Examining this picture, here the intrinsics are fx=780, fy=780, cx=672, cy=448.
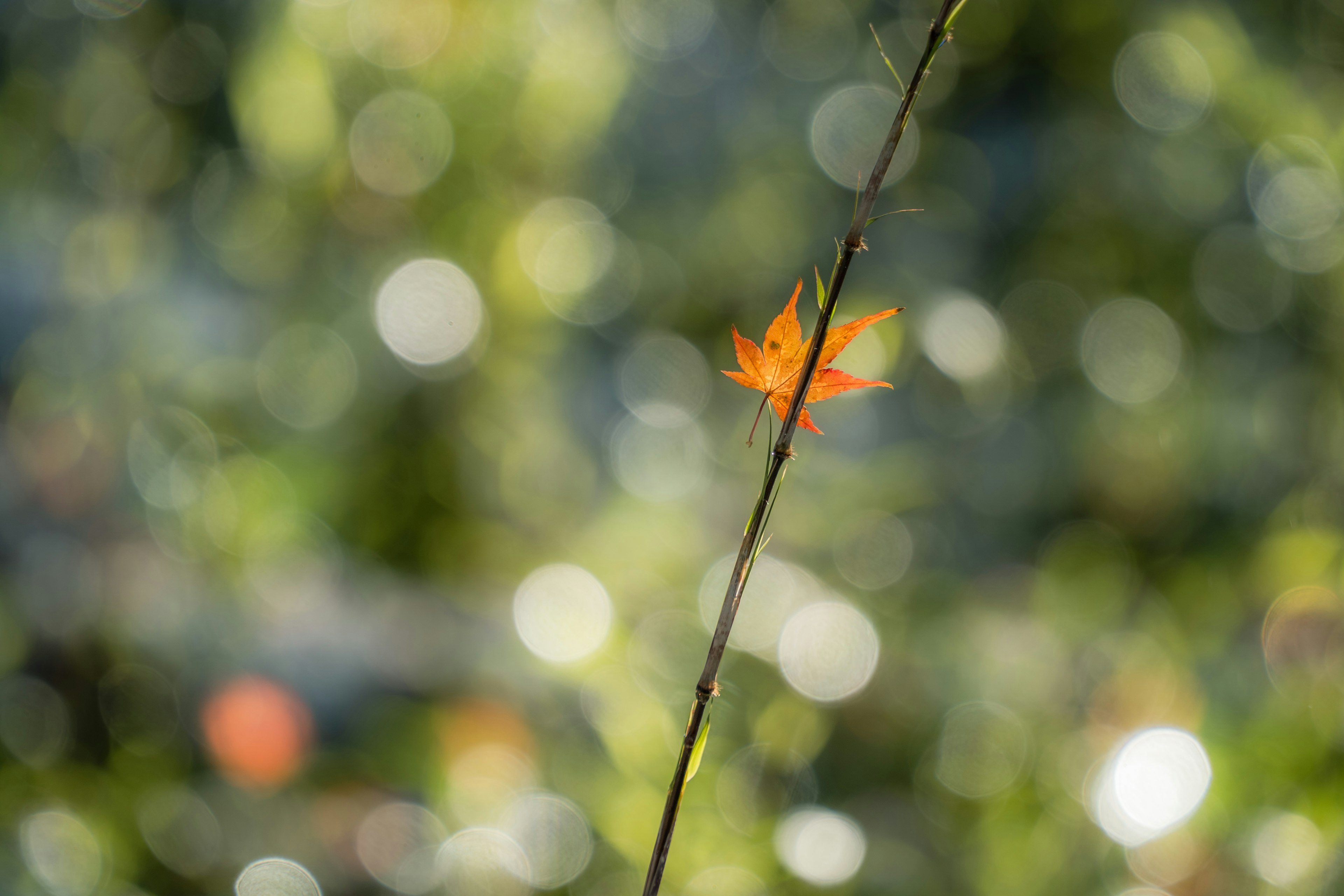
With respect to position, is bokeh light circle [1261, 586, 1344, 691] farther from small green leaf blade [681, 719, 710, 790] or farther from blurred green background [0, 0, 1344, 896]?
small green leaf blade [681, 719, 710, 790]

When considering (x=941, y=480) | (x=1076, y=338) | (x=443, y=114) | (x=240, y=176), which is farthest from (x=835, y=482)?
(x=240, y=176)

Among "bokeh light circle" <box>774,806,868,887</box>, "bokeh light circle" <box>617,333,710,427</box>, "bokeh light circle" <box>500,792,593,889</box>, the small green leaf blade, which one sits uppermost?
"bokeh light circle" <box>617,333,710,427</box>

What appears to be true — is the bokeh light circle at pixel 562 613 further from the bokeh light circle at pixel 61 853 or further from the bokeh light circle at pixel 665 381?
the bokeh light circle at pixel 61 853

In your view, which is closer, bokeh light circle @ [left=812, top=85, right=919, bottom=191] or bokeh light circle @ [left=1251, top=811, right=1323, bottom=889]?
bokeh light circle @ [left=1251, top=811, right=1323, bottom=889]

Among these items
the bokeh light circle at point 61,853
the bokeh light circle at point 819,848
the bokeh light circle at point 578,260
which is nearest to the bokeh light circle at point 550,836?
the bokeh light circle at point 819,848

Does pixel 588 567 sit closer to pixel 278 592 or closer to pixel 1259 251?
pixel 278 592

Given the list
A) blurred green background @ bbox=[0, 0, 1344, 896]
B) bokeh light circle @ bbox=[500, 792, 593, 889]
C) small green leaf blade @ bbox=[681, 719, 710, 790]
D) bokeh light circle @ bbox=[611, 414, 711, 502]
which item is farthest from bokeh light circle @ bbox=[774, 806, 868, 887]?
small green leaf blade @ bbox=[681, 719, 710, 790]

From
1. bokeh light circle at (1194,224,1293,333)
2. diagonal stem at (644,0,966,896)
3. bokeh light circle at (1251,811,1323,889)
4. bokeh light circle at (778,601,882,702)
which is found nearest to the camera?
diagonal stem at (644,0,966,896)

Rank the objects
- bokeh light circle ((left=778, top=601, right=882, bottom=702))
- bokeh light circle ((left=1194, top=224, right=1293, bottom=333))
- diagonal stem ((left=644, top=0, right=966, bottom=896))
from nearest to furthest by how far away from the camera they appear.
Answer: diagonal stem ((left=644, top=0, right=966, bottom=896))
bokeh light circle ((left=778, top=601, right=882, bottom=702))
bokeh light circle ((left=1194, top=224, right=1293, bottom=333))
